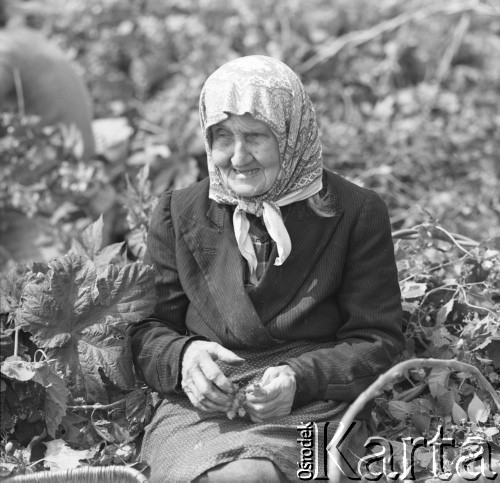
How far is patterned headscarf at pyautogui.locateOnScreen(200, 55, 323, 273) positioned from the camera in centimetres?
263

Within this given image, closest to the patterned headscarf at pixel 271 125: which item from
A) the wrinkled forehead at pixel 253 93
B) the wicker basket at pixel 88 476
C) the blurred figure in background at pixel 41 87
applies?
the wrinkled forehead at pixel 253 93

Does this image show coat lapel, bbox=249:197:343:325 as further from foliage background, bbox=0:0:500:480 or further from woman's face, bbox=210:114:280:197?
foliage background, bbox=0:0:500:480

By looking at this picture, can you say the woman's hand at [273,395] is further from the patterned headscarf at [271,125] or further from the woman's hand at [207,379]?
the patterned headscarf at [271,125]

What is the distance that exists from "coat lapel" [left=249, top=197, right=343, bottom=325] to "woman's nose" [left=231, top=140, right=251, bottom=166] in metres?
0.22

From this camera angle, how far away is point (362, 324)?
2730mm

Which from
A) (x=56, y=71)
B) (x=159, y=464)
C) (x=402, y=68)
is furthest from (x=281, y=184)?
(x=402, y=68)

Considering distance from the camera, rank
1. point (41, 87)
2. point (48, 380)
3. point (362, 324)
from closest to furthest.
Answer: point (362, 324) → point (48, 380) → point (41, 87)

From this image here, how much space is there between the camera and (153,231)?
9.60 ft

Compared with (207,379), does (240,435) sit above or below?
below

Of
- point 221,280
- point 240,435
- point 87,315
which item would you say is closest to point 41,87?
point 87,315

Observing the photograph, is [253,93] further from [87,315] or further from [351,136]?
[351,136]

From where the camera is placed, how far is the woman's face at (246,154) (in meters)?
2.66

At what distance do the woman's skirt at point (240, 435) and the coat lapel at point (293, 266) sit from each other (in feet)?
0.40

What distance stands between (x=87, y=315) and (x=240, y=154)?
2.19ft
